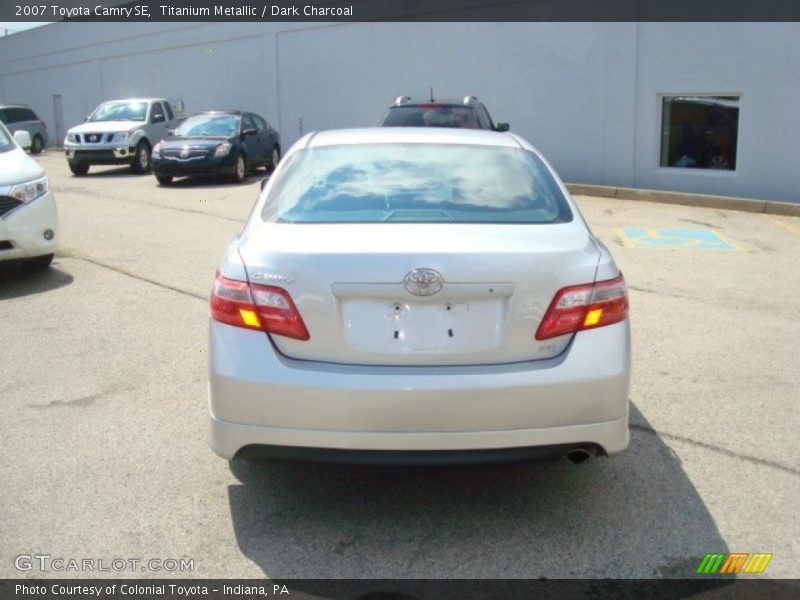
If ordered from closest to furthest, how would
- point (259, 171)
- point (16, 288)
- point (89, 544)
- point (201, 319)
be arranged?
point (89, 544) < point (201, 319) < point (16, 288) < point (259, 171)

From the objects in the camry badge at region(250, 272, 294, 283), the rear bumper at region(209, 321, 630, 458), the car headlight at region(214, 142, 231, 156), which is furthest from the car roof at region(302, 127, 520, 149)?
the car headlight at region(214, 142, 231, 156)

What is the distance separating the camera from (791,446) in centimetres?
471

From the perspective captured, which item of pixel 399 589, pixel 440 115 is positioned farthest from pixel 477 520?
pixel 440 115

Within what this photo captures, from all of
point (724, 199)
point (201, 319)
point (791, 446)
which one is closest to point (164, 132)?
point (724, 199)

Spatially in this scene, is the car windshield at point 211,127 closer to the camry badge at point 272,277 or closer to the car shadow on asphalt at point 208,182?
the car shadow on asphalt at point 208,182

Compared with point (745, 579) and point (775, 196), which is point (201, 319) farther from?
point (775, 196)

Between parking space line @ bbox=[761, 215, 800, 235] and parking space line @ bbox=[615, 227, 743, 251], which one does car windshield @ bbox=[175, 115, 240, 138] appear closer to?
parking space line @ bbox=[615, 227, 743, 251]

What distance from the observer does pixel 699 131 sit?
1554 cm

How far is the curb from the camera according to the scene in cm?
1365

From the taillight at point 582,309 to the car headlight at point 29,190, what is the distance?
6.25m

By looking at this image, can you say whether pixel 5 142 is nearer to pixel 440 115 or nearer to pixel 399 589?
pixel 440 115

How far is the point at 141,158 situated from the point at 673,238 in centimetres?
1391

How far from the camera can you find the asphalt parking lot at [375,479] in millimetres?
3639

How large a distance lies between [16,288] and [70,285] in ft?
1.54
